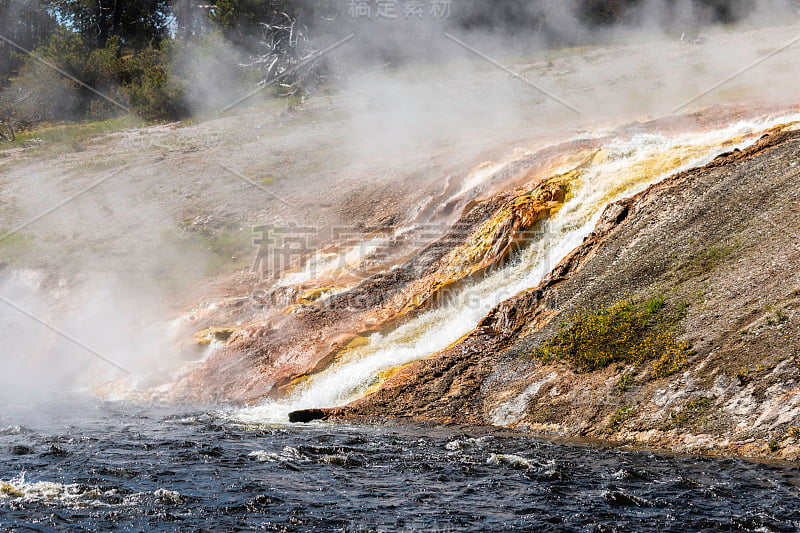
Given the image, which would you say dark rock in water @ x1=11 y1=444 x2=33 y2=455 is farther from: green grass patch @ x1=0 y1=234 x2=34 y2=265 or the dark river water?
green grass patch @ x1=0 y1=234 x2=34 y2=265

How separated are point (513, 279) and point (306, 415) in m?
5.55

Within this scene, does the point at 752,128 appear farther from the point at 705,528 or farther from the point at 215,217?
the point at 215,217

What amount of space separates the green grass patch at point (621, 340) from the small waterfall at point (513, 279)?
2818 mm

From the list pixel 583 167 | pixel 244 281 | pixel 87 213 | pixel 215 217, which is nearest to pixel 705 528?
pixel 583 167

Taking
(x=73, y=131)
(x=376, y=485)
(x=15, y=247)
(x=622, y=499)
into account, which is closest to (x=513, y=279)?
(x=376, y=485)

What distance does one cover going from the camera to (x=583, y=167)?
57.5 ft

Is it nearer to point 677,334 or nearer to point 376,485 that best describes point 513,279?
point 677,334

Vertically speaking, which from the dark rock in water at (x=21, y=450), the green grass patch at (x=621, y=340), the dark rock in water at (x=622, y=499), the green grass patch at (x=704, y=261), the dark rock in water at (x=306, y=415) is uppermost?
the green grass patch at (x=704, y=261)

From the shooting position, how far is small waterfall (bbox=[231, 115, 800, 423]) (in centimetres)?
1335

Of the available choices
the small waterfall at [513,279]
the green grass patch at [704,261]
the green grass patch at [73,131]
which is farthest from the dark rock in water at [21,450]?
the green grass patch at [73,131]

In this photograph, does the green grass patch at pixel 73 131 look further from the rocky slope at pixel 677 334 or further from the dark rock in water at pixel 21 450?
the rocky slope at pixel 677 334

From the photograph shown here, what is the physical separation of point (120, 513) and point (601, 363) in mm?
7077

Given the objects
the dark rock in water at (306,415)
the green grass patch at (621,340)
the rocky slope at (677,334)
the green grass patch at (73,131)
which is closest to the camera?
the rocky slope at (677,334)

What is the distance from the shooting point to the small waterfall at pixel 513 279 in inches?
526
